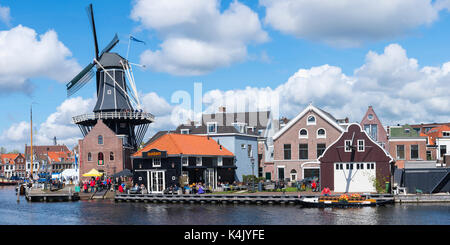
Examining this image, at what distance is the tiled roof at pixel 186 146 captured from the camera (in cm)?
5856

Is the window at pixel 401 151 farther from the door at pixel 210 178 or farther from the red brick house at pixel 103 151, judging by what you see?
the red brick house at pixel 103 151

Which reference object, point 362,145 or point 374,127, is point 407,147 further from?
point 362,145

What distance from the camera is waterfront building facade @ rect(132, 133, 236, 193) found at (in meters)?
57.3

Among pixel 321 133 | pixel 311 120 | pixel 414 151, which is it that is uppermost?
pixel 311 120

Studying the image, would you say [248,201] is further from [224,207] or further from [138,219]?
[138,219]

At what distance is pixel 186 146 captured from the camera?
199 feet

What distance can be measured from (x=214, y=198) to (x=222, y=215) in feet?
32.1

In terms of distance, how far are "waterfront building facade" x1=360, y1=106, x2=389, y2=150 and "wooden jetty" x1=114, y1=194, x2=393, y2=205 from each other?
16546 mm

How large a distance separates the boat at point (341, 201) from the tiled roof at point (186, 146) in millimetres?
18448

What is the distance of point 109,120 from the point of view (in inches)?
3068

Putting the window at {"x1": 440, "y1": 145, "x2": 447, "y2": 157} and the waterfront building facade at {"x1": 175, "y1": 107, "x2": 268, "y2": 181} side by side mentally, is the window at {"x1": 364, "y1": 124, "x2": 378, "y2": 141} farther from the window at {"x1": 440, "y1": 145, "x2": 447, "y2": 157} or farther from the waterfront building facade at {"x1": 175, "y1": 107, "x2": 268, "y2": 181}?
the window at {"x1": 440, "y1": 145, "x2": 447, "y2": 157}

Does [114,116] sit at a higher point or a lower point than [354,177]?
higher

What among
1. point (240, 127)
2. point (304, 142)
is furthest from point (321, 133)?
point (240, 127)

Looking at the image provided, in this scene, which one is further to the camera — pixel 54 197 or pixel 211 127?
pixel 211 127
